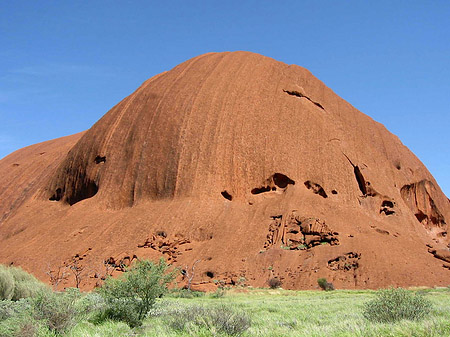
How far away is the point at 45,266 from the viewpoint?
3559 cm

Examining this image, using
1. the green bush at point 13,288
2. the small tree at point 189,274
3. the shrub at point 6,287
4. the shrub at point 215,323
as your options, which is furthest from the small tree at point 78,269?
the shrub at point 215,323

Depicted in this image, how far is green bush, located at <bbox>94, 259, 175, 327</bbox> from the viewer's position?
11.8m

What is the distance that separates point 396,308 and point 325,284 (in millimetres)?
18393

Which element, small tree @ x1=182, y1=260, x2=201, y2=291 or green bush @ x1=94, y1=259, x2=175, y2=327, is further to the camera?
small tree @ x1=182, y1=260, x2=201, y2=291

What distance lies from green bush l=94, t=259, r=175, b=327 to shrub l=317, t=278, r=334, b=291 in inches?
677

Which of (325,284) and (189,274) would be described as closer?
(325,284)

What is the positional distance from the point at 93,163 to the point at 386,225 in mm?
27637

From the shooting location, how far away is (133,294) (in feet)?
41.2

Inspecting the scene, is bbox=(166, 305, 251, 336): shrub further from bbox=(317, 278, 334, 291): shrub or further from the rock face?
the rock face

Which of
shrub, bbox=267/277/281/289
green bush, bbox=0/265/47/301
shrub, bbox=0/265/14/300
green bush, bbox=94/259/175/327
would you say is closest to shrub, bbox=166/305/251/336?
green bush, bbox=94/259/175/327

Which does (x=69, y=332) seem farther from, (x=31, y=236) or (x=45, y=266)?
(x=31, y=236)

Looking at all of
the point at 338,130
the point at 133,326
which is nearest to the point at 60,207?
the point at 338,130

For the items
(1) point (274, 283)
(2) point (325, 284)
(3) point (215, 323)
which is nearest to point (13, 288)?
(3) point (215, 323)

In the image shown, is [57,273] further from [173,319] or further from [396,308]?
[396,308]
